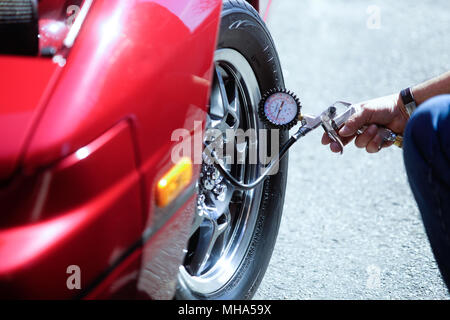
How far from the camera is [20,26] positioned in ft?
5.18

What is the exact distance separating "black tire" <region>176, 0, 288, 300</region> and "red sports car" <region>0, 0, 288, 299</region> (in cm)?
15

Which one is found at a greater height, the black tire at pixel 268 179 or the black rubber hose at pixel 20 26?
the black rubber hose at pixel 20 26

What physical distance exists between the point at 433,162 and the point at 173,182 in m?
0.77

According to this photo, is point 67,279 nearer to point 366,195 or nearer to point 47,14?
point 47,14

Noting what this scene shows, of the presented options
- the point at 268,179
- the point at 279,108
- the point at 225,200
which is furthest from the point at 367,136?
the point at 225,200

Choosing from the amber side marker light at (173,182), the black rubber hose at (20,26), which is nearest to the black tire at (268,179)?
the amber side marker light at (173,182)

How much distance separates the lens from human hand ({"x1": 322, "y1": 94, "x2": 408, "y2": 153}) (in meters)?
2.28

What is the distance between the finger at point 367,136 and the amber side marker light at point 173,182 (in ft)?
2.71

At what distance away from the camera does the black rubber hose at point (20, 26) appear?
1578 millimetres

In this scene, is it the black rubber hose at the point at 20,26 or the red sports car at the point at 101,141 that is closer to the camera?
the red sports car at the point at 101,141

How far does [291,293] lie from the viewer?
8.62ft

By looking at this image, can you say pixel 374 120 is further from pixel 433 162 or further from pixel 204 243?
pixel 204 243

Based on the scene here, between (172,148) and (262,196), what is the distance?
952 mm

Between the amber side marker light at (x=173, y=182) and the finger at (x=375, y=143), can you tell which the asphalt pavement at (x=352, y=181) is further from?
the amber side marker light at (x=173, y=182)
